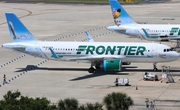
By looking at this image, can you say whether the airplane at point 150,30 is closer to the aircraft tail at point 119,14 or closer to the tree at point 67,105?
the aircraft tail at point 119,14

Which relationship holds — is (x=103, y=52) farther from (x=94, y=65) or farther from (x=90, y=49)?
(x=94, y=65)

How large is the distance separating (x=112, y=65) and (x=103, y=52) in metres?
2.71

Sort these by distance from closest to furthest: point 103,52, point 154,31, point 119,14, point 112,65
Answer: point 112,65, point 103,52, point 154,31, point 119,14

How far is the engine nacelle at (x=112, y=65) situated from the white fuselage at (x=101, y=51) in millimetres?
1171

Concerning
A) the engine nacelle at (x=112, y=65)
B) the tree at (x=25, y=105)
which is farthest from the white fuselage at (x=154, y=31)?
the tree at (x=25, y=105)

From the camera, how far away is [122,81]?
221 feet

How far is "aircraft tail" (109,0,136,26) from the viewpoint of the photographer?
98562 millimetres

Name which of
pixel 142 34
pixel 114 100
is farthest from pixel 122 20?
pixel 114 100

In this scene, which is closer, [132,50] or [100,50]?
[132,50]

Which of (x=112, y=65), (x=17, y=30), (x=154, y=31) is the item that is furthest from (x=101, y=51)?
(x=154, y=31)

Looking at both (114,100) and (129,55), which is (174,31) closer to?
(129,55)

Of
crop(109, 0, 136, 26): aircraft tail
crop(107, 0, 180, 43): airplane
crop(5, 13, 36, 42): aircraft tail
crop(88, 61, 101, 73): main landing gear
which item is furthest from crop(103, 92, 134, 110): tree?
crop(109, 0, 136, 26): aircraft tail

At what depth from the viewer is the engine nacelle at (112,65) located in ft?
240

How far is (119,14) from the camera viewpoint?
99125 millimetres
